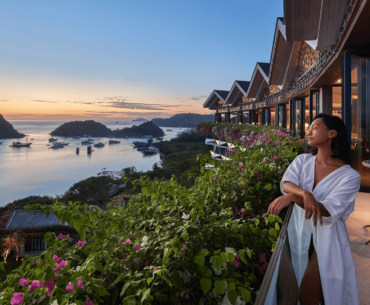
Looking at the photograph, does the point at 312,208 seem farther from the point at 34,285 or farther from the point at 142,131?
the point at 142,131

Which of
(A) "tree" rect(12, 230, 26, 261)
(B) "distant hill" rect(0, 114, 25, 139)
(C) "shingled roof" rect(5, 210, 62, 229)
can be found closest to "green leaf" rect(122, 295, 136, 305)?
(A) "tree" rect(12, 230, 26, 261)

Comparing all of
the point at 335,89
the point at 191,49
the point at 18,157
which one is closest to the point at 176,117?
the point at 191,49

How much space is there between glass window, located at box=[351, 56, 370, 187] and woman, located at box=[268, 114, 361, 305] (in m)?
5.01

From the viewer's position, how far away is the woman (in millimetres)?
1602

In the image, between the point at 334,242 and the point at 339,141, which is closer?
the point at 334,242

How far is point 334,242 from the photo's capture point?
1646 millimetres

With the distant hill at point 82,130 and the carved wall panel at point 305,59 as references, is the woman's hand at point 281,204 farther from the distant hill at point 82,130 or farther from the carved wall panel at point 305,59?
the distant hill at point 82,130

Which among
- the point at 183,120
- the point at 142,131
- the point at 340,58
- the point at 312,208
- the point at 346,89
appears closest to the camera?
the point at 312,208

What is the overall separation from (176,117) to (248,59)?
3874 cm

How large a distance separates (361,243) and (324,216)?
2760 mm

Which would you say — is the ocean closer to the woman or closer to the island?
the island

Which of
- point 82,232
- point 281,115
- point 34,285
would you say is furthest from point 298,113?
point 34,285

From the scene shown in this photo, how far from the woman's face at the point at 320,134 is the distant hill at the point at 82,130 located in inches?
4865

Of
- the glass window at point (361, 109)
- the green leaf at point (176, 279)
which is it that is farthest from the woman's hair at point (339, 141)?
the glass window at point (361, 109)
